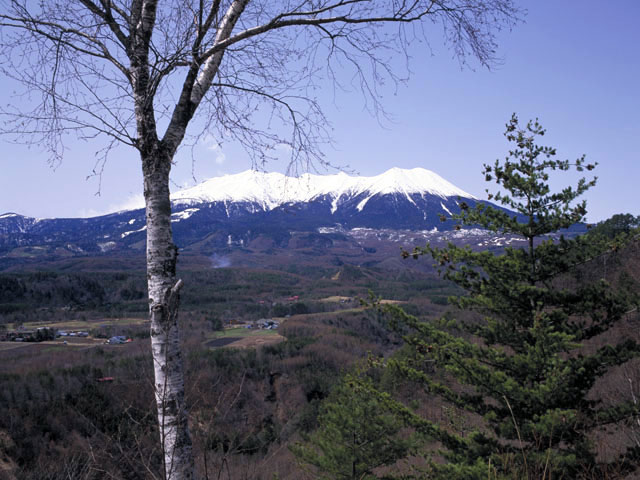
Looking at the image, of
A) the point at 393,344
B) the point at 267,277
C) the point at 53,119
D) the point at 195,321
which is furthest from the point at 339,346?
the point at 267,277

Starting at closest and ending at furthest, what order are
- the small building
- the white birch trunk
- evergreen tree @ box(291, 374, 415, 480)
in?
the white birch trunk → evergreen tree @ box(291, 374, 415, 480) → the small building

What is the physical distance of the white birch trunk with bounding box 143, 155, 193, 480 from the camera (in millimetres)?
2623

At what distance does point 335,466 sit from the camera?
40.1 feet

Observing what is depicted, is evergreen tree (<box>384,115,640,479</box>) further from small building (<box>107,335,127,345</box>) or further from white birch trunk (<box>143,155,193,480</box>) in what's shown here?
small building (<box>107,335,127,345</box>)

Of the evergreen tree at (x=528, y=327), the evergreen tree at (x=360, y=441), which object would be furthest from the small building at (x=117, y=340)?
the evergreen tree at (x=528, y=327)

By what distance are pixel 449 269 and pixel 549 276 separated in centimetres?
167

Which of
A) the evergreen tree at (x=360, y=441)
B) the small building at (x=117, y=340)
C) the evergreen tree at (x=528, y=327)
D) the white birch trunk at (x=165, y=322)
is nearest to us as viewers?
the white birch trunk at (x=165, y=322)

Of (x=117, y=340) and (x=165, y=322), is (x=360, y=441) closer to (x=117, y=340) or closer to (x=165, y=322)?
(x=165, y=322)

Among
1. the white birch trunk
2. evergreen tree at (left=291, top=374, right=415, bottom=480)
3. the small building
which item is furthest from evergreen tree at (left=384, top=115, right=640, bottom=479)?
the small building

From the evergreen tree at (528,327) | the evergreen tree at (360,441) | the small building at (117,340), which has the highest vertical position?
the evergreen tree at (528,327)

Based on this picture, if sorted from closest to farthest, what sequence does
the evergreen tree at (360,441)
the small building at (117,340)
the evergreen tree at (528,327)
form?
the evergreen tree at (528,327), the evergreen tree at (360,441), the small building at (117,340)

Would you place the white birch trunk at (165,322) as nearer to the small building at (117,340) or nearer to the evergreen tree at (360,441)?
the evergreen tree at (360,441)

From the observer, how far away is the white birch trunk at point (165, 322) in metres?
2.62

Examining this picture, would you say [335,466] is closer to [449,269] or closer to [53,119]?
[449,269]
